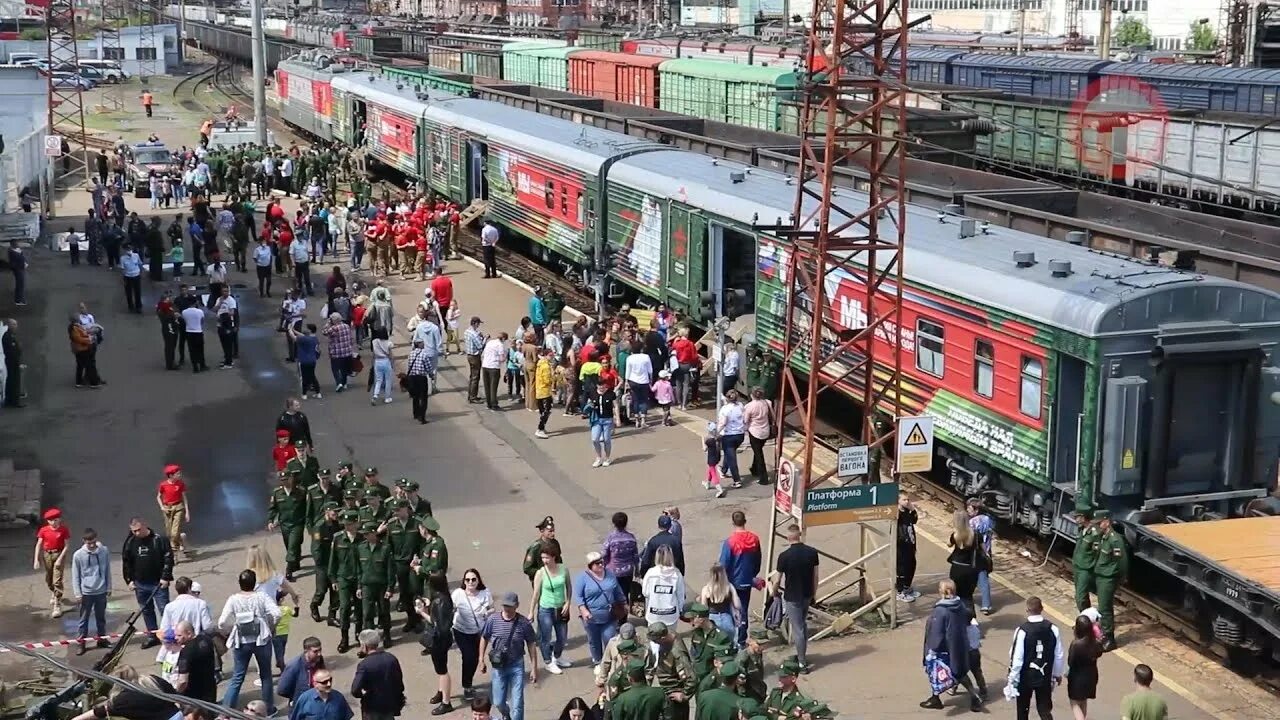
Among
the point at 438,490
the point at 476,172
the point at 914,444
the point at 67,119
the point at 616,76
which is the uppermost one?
the point at 616,76

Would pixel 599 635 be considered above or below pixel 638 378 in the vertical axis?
below

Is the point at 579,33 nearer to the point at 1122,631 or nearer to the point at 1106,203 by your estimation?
the point at 1106,203

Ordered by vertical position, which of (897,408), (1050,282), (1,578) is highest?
(1050,282)

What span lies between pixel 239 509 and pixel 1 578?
295 cm

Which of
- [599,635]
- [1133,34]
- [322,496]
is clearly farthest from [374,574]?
[1133,34]

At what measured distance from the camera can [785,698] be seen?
1027 cm

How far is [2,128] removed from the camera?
137 feet

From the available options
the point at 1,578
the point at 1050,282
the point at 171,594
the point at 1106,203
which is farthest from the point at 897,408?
the point at 1106,203

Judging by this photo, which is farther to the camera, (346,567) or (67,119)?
(67,119)

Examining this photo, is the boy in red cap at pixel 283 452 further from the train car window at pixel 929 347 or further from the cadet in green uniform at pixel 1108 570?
the cadet in green uniform at pixel 1108 570

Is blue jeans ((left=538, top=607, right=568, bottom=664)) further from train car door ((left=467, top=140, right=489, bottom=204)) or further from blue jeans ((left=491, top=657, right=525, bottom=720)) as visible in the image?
train car door ((left=467, top=140, right=489, bottom=204))

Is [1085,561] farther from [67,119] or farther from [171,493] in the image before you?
[67,119]

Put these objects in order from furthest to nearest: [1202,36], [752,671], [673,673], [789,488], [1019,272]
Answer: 1. [1202,36]
2. [1019,272]
3. [789,488]
4. [673,673]
5. [752,671]

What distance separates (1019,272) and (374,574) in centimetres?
727
